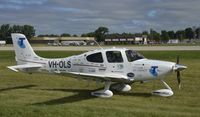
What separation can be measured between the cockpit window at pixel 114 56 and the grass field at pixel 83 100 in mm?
1346

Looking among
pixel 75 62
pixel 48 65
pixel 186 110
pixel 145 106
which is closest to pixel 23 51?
pixel 48 65

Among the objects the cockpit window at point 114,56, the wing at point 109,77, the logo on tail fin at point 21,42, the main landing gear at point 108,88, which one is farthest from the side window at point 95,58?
the logo on tail fin at point 21,42

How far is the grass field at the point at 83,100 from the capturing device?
9.39 metres

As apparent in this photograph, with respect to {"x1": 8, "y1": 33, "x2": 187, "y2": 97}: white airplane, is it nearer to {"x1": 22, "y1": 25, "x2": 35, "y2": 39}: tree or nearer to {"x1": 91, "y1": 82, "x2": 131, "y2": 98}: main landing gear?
{"x1": 91, "y1": 82, "x2": 131, "y2": 98}: main landing gear

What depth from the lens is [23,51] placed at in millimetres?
15719

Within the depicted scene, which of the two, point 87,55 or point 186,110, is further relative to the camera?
point 87,55

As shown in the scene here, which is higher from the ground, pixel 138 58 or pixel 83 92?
pixel 138 58

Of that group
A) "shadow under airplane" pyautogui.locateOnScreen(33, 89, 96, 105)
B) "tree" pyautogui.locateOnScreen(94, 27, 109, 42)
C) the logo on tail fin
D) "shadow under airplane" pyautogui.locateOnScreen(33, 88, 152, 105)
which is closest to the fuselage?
"shadow under airplane" pyautogui.locateOnScreen(33, 88, 152, 105)

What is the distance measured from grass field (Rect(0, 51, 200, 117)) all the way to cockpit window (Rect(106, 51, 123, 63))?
1346mm

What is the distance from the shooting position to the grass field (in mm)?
9392

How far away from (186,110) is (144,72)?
2.87 m

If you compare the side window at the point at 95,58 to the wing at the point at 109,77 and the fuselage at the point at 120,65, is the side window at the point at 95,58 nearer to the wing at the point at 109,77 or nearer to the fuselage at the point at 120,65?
the fuselage at the point at 120,65

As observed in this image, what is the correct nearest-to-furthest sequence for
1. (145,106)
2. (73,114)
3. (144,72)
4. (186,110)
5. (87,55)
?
(73,114), (186,110), (145,106), (144,72), (87,55)

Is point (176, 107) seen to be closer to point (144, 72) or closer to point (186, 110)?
point (186, 110)
